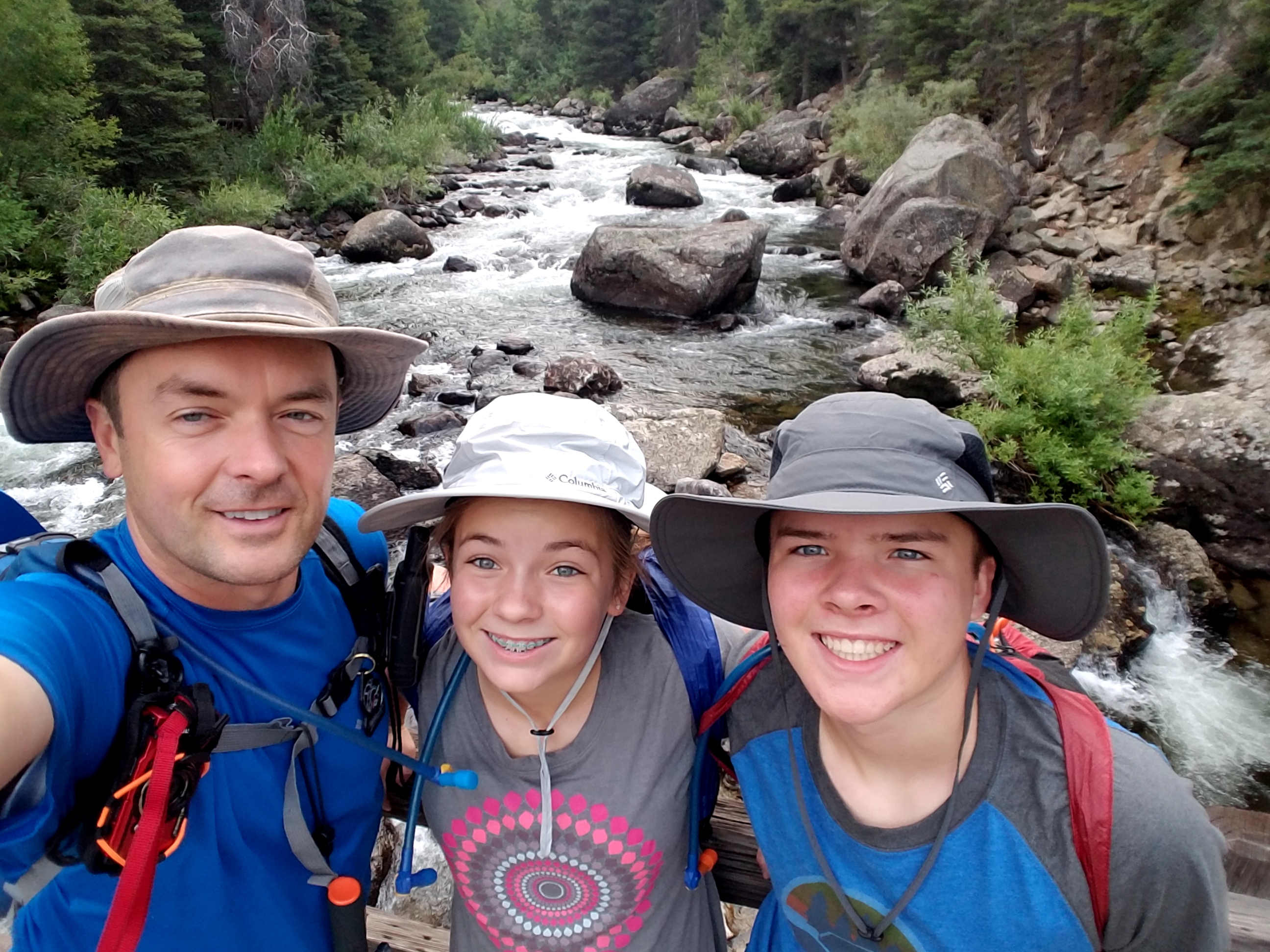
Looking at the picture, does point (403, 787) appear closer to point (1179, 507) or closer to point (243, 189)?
point (1179, 507)

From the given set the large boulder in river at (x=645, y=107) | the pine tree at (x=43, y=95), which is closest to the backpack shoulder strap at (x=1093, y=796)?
the pine tree at (x=43, y=95)

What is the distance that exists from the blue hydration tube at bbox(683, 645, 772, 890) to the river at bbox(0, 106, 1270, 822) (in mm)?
4166

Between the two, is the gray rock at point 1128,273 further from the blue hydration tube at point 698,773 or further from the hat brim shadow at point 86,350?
the hat brim shadow at point 86,350

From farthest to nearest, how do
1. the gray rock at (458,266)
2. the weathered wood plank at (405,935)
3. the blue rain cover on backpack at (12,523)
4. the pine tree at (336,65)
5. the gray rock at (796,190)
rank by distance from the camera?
the pine tree at (336,65)
the gray rock at (796,190)
the gray rock at (458,266)
the weathered wood plank at (405,935)
the blue rain cover on backpack at (12,523)

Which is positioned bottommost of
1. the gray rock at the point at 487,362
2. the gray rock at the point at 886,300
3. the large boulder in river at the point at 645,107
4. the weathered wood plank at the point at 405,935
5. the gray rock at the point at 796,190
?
the gray rock at the point at 487,362

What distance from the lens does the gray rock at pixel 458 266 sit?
12.7 meters

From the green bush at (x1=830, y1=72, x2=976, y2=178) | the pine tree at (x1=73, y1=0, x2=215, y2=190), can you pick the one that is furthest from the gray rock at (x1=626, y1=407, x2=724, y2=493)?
the green bush at (x1=830, y1=72, x2=976, y2=178)

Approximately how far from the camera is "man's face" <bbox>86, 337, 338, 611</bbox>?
126 centimetres

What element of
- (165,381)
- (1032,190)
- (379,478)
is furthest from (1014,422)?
(1032,190)

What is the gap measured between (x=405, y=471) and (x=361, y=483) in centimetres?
60

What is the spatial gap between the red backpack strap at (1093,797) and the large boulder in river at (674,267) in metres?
9.68

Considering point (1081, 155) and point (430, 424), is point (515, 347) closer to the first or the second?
point (430, 424)

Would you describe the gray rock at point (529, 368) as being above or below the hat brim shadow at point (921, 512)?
below

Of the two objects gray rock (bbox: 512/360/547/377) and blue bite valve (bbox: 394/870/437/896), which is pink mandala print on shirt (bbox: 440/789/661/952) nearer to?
blue bite valve (bbox: 394/870/437/896)
